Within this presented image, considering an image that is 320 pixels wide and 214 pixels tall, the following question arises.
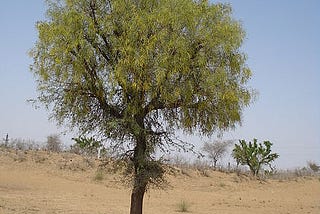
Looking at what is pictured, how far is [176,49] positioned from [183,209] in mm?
17224

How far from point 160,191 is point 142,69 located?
29726 millimetres

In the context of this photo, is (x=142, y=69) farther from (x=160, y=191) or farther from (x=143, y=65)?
(x=160, y=191)

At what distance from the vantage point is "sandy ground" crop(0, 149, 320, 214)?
32938 millimetres

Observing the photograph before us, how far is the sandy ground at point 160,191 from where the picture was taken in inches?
1297

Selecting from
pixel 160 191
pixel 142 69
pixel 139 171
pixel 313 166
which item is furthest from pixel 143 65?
pixel 313 166

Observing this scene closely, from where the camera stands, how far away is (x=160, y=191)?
40.6 meters

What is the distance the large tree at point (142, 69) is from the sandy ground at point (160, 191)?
1523 centimetres

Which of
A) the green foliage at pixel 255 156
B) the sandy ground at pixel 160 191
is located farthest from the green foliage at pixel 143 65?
the green foliage at pixel 255 156

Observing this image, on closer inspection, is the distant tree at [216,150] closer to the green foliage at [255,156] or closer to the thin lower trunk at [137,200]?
the green foliage at [255,156]

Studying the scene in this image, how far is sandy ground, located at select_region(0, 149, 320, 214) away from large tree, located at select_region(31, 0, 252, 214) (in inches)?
599

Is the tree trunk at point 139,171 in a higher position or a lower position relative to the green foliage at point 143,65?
lower

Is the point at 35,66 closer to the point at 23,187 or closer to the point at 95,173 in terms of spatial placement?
the point at 23,187

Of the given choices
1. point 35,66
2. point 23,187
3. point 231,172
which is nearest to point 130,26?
point 35,66

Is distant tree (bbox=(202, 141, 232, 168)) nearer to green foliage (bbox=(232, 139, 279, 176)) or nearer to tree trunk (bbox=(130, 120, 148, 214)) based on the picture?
green foliage (bbox=(232, 139, 279, 176))
